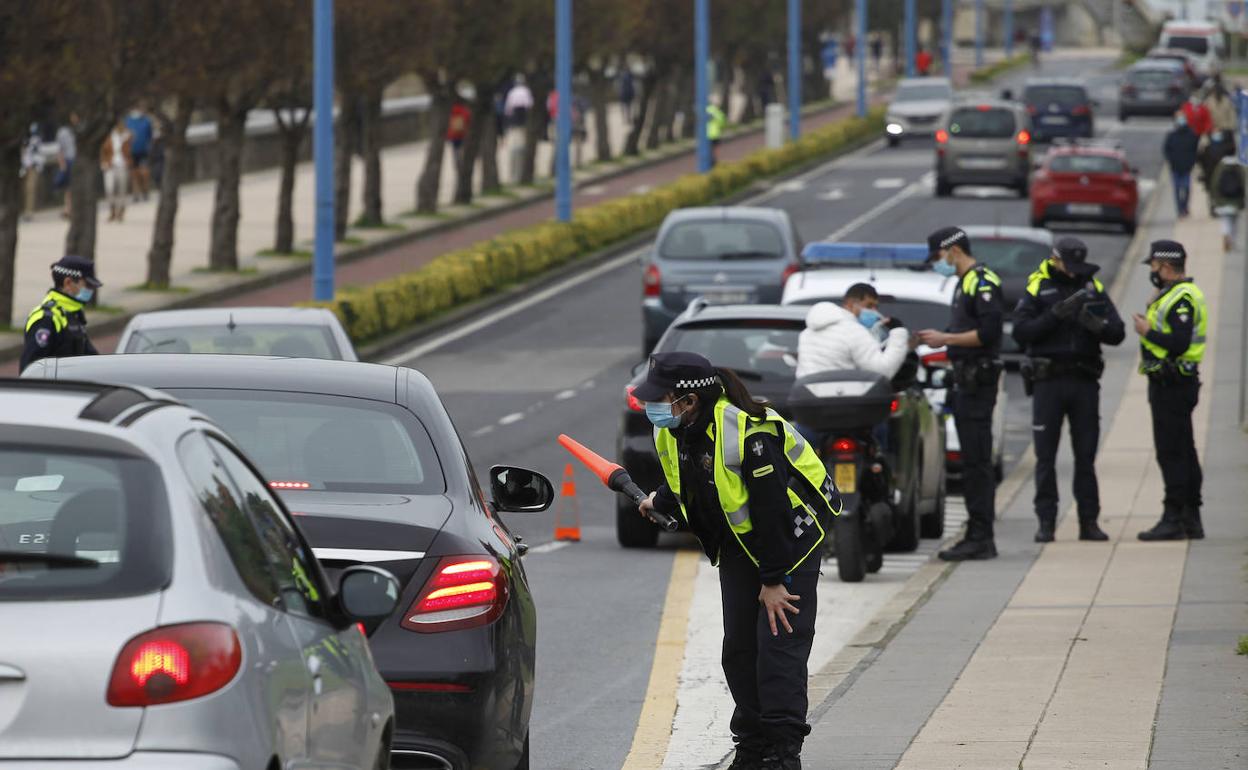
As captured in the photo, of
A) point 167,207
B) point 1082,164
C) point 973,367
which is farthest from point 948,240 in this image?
point 1082,164

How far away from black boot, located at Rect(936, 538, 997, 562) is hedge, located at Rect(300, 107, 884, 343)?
46.6ft

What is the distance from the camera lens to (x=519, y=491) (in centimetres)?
856

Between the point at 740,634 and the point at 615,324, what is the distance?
24.3 m

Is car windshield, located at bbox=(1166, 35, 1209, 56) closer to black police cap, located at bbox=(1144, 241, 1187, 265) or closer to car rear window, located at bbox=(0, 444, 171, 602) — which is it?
black police cap, located at bbox=(1144, 241, 1187, 265)

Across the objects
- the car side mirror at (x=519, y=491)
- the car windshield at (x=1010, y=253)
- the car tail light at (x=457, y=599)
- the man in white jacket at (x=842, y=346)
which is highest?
the car tail light at (x=457, y=599)

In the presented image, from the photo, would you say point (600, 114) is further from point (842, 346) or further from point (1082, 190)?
point (842, 346)

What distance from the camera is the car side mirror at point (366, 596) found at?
5457mm

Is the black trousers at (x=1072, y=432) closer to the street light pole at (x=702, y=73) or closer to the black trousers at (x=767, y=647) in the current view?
the black trousers at (x=767, y=647)

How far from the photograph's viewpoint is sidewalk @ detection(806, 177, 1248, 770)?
847 centimetres

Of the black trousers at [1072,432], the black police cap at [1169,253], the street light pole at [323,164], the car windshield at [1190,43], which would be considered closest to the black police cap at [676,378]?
the black trousers at [1072,432]

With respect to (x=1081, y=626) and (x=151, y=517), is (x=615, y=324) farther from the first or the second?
(x=151, y=517)

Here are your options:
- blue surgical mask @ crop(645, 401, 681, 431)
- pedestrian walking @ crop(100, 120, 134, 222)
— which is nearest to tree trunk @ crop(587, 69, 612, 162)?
pedestrian walking @ crop(100, 120, 134, 222)

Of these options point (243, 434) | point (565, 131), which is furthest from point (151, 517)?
point (565, 131)

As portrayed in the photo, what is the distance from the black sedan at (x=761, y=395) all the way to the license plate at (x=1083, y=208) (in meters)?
26.4
